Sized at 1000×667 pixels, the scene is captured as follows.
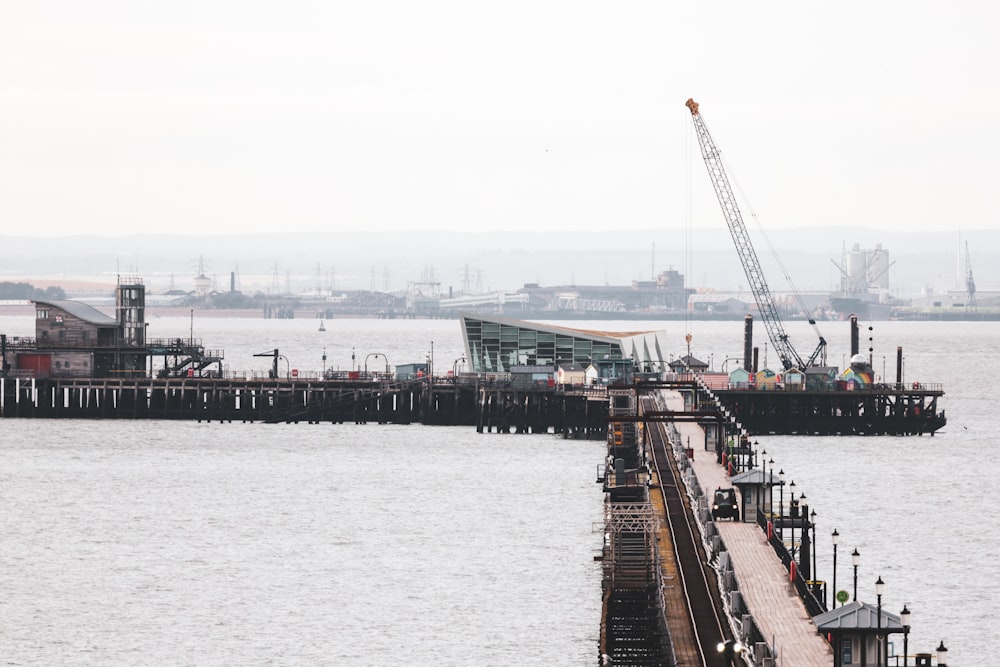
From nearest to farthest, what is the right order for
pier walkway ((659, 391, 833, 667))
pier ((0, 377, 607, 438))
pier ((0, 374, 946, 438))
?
pier walkway ((659, 391, 833, 667)) < pier ((0, 374, 946, 438)) < pier ((0, 377, 607, 438))

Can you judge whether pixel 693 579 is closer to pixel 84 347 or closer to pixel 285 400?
pixel 285 400

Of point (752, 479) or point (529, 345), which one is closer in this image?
point (752, 479)

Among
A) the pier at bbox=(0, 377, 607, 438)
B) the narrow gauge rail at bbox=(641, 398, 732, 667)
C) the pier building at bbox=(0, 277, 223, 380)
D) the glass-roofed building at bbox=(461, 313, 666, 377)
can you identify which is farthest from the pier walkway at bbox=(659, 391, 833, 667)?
the pier building at bbox=(0, 277, 223, 380)

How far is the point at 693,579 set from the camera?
60.4 m

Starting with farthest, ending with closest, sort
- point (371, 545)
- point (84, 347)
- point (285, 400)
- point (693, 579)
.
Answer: point (285, 400) < point (84, 347) < point (371, 545) < point (693, 579)

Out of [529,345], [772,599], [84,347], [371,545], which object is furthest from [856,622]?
[84,347]

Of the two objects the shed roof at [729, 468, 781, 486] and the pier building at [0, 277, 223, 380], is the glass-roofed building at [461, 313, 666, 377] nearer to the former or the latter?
the pier building at [0, 277, 223, 380]

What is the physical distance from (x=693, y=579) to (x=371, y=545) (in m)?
28.3

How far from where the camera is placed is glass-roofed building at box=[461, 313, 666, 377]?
15962 cm

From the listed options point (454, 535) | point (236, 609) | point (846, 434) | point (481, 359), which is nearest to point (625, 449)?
point (454, 535)

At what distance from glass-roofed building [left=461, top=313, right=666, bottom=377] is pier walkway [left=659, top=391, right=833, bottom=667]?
86.2 m

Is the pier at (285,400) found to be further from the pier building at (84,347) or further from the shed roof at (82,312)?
the shed roof at (82,312)

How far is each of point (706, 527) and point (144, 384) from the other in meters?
100

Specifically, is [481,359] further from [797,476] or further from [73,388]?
[797,476]
